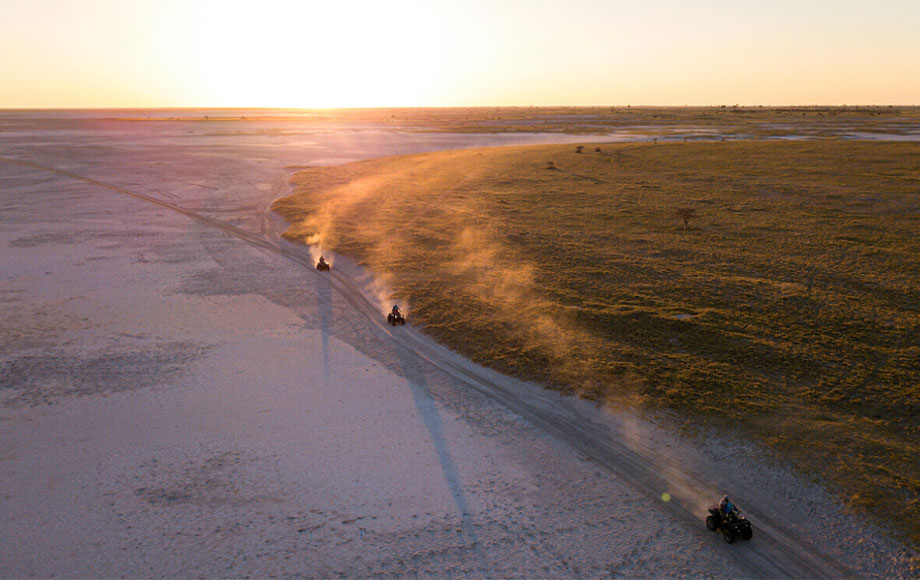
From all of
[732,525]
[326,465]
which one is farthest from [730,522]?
[326,465]

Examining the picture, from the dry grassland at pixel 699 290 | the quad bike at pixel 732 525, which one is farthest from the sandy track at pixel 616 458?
the dry grassland at pixel 699 290

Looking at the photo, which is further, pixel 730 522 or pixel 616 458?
pixel 616 458

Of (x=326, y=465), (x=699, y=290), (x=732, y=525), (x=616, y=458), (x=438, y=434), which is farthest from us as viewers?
(x=699, y=290)

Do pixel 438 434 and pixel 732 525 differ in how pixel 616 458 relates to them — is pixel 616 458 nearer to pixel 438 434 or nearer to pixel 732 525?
pixel 732 525

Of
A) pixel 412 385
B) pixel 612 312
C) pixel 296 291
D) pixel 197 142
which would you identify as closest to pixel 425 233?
pixel 296 291

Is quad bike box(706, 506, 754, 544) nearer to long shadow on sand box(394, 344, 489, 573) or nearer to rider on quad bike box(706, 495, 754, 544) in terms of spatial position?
rider on quad bike box(706, 495, 754, 544)

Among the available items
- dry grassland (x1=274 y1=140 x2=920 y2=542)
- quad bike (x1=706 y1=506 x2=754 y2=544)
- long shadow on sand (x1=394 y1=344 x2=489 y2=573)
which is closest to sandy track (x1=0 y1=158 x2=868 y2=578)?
long shadow on sand (x1=394 y1=344 x2=489 y2=573)
